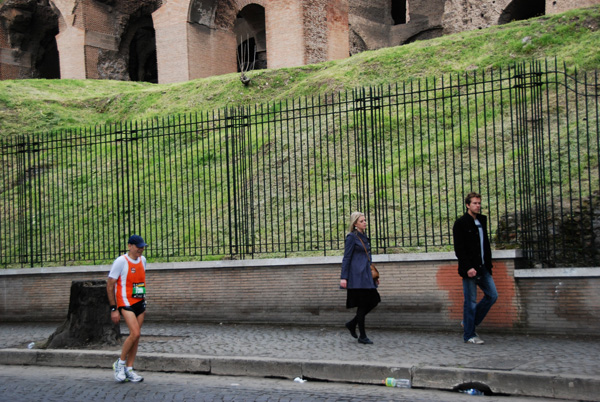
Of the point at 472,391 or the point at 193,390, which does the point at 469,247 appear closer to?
the point at 472,391

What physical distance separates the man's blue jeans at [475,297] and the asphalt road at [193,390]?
5.34 ft

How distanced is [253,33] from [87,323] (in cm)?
2603

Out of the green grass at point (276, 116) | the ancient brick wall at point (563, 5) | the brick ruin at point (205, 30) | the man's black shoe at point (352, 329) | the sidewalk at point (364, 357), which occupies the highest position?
the brick ruin at point (205, 30)

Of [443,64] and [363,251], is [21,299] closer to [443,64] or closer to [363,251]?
[363,251]

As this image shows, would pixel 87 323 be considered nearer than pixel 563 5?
Yes

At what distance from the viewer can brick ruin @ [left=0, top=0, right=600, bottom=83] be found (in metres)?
25.5

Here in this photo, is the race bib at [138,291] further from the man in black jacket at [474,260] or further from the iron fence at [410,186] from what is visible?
the man in black jacket at [474,260]

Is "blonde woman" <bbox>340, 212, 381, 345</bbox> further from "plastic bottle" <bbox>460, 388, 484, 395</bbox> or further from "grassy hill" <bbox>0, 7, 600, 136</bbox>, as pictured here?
"grassy hill" <bbox>0, 7, 600, 136</bbox>

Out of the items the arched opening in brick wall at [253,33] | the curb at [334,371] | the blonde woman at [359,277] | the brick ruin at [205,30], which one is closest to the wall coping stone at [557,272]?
the blonde woman at [359,277]

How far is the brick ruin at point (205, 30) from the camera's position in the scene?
25.5 meters

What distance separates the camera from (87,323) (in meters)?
8.96

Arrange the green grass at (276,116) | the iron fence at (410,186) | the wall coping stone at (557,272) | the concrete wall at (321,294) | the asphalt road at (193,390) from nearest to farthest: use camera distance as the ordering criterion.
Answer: the asphalt road at (193,390)
the wall coping stone at (557,272)
the concrete wall at (321,294)
the iron fence at (410,186)
the green grass at (276,116)

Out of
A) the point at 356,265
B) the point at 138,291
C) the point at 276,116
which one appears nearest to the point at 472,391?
the point at 356,265

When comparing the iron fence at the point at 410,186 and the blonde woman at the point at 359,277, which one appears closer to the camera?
the blonde woman at the point at 359,277
